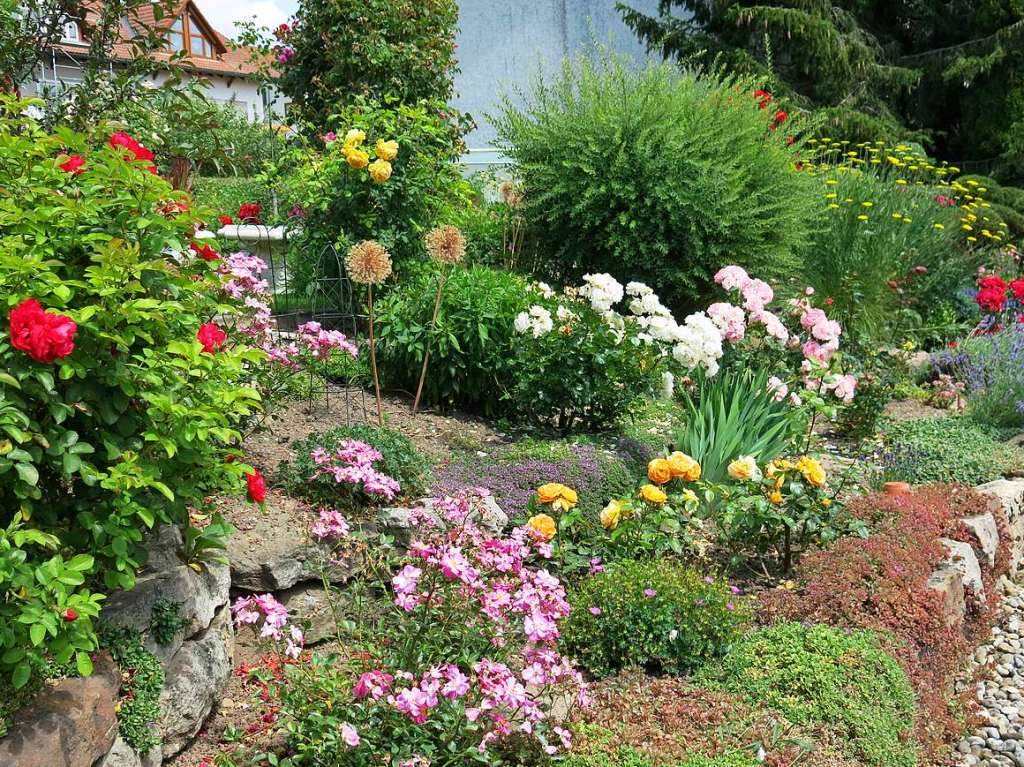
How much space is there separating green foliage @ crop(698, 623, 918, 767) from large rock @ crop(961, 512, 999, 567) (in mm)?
1432

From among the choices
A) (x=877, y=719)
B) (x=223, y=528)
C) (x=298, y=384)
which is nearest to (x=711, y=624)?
(x=877, y=719)

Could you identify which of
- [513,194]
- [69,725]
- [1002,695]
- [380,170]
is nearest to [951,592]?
[1002,695]

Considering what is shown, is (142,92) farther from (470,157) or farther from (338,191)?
(470,157)

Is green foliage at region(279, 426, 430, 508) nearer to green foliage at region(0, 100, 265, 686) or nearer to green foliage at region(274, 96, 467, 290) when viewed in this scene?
green foliage at region(0, 100, 265, 686)

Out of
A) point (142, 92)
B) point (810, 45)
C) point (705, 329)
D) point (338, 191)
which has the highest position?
point (810, 45)

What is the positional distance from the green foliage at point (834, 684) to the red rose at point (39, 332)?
2241 mm

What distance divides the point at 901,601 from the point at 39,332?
3.05m

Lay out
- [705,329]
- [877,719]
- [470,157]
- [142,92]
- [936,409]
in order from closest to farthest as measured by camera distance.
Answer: [877,719], [142,92], [705,329], [936,409], [470,157]

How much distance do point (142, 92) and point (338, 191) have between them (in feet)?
5.86

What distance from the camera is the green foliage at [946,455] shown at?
17.4 ft

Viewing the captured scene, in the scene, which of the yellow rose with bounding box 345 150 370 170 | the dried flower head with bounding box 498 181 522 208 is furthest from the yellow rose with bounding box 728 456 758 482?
the dried flower head with bounding box 498 181 522 208

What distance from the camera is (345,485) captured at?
367 centimetres

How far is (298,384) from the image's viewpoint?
4.90 metres

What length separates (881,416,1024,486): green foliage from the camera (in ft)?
17.4
